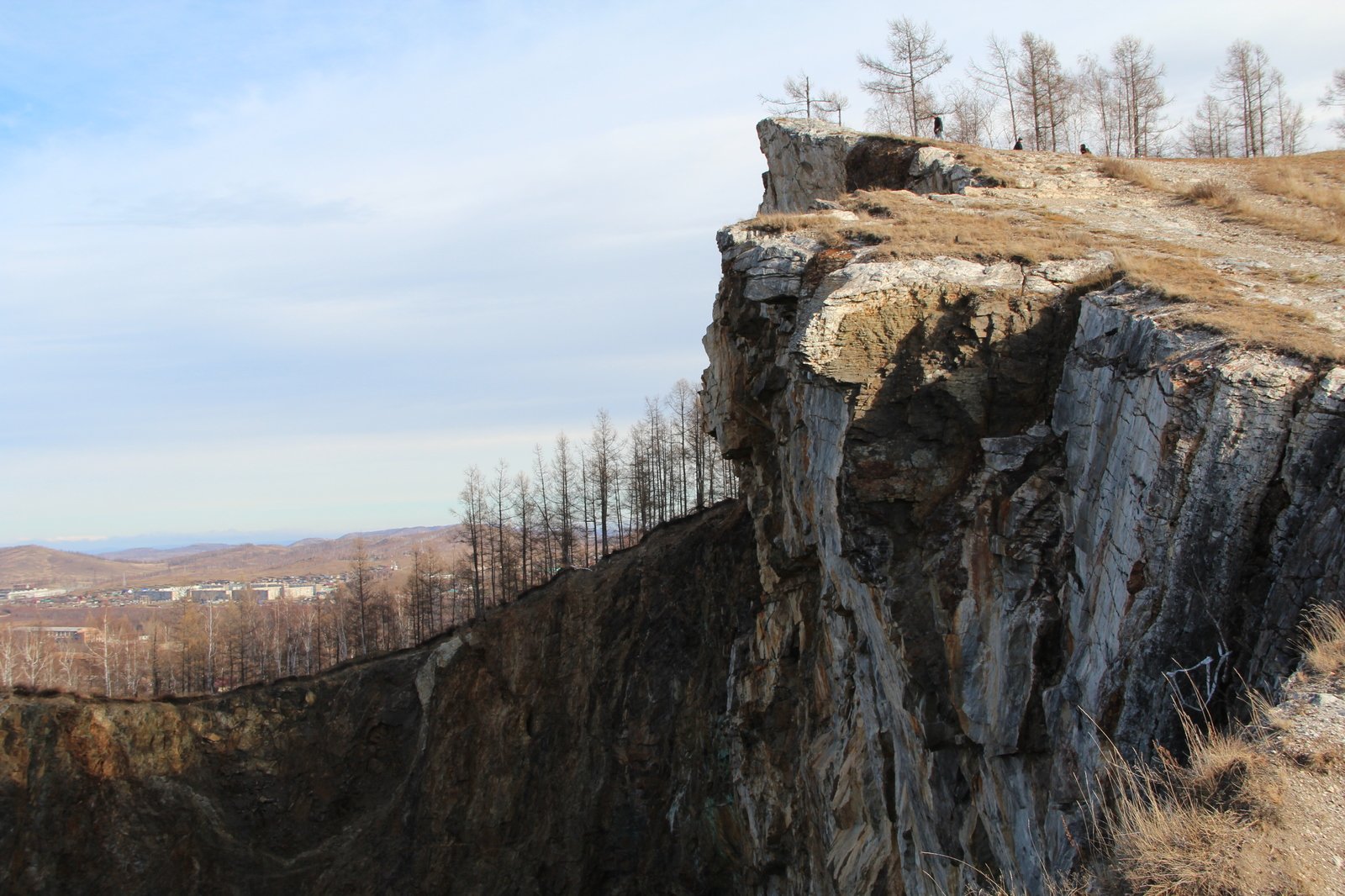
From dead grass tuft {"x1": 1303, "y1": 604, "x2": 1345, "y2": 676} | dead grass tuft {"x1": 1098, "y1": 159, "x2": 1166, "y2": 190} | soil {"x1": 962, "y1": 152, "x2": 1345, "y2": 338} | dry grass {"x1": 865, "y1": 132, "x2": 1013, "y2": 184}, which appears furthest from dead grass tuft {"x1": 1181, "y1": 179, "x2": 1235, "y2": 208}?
dead grass tuft {"x1": 1303, "y1": 604, "x2": 1345, "y2": 676}

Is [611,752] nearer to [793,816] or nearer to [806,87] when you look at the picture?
[793,816]

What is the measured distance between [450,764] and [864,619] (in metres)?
22.7

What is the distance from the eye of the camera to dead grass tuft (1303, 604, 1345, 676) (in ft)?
21.7

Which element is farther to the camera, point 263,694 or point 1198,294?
point 263,694

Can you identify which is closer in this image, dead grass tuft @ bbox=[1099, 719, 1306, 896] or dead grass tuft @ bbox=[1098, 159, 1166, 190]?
dead grass tuft @ bbox=[1099, 719, 1306, 896]

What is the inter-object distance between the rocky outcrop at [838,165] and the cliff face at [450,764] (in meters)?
11.7

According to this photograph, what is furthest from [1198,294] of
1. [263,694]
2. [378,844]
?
[263,694]

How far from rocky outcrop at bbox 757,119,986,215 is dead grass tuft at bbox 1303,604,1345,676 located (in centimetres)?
1810

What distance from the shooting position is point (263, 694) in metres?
36.2

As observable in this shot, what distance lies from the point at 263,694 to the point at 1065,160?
3590 centimetres

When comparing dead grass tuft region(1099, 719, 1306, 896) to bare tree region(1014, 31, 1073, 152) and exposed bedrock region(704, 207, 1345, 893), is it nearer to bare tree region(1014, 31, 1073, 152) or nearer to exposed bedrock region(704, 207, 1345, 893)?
exposed bedrock region(704, 207, 1345, 893)

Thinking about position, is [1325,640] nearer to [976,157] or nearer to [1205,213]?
[1205,213]

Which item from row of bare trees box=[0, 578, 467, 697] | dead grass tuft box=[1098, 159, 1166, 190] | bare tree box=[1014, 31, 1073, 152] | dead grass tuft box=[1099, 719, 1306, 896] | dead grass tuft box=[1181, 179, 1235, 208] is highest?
bare tree box=[1014, 31, 1073, 152]

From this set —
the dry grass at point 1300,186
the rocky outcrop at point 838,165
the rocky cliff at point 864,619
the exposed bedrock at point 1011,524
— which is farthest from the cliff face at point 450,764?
the dry grass at point 1300,186
